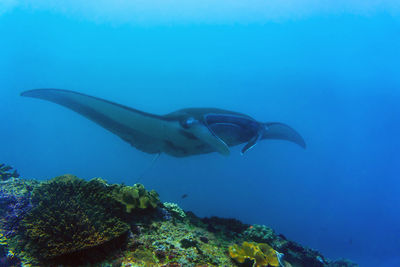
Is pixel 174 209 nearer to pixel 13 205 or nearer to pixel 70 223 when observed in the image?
pixel 70 223

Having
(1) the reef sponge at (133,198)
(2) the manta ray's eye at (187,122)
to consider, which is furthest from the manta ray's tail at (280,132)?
(1) the reef sponge at (133,198)

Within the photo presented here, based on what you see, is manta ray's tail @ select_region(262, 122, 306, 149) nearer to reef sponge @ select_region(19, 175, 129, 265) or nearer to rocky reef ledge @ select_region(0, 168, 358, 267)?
rocky reef ledge @ select_region(0, 168, 358, 267)

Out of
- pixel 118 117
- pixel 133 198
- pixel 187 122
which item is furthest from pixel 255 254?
pixel 118 117

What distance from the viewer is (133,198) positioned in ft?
13.0

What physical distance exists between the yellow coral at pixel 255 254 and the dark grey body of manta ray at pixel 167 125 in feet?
5.76

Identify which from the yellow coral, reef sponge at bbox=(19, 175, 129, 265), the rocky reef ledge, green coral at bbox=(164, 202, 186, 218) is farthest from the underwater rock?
the yellow coral

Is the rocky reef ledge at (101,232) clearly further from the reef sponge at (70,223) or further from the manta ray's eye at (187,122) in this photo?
the manta ray's eye at (187,122)

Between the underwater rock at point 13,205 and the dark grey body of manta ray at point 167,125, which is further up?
the dark grey body of manta ray at point 167,125

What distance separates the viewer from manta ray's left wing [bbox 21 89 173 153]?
162 inches

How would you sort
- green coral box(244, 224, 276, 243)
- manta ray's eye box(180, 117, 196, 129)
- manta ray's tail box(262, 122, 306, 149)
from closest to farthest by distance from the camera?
1. manta ray's eye box(180, 117, 196, 129)
2. green coral box(244, 224, 276, 243)
3. manta ray's tail box(262, 122, 306, 149)

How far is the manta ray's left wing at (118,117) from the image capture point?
13.5ft

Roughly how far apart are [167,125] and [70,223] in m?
2.31

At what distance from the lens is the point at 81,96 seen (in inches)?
163

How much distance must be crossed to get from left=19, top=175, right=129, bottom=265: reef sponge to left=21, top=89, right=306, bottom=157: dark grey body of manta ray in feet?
4.40
